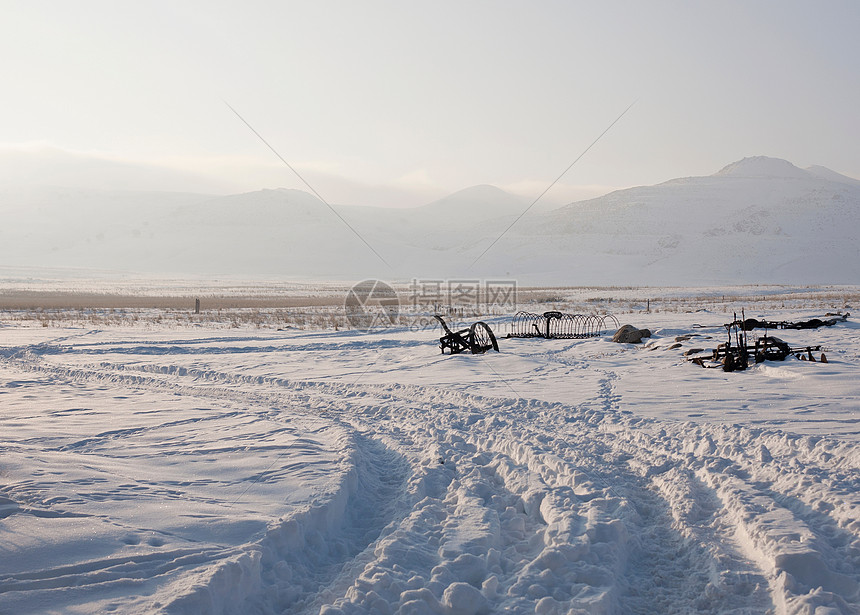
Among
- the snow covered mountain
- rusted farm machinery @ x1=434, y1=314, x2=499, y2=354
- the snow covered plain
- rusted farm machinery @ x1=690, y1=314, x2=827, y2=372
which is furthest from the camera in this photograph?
the snow covered mountain

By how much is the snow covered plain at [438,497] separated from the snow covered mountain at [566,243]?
96.0 metres

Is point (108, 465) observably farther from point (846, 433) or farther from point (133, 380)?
point (846, 433)

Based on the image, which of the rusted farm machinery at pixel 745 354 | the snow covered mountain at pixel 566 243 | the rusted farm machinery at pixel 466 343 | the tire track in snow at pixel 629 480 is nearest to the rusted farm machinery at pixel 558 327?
the rusted farm machinery at pixel 466 343

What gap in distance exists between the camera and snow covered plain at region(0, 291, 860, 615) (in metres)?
4.25

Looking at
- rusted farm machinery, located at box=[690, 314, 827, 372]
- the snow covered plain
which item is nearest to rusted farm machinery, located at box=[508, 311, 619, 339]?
rusted farm machinery, located at box=[690, 314, 827, 372]

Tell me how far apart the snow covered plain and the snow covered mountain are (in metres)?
96.0

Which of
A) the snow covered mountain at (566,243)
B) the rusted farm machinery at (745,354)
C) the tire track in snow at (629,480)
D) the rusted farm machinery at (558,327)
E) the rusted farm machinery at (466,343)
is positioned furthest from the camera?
the snow covered mountain at (566,243)

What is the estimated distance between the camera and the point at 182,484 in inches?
241

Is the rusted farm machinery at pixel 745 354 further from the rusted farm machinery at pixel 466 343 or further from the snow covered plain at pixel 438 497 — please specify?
the rusted farm machinery at pixel 466 343

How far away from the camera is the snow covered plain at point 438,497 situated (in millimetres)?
4250

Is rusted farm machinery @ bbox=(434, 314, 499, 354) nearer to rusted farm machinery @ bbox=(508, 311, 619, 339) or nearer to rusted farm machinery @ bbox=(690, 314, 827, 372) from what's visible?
rusted farm machinery @ bbox=(508, 311, 619, 339)

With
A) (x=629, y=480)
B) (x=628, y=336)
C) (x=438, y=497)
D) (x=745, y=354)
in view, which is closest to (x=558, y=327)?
(x=628, y=336)

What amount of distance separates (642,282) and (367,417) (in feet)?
320

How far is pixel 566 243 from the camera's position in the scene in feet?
467
